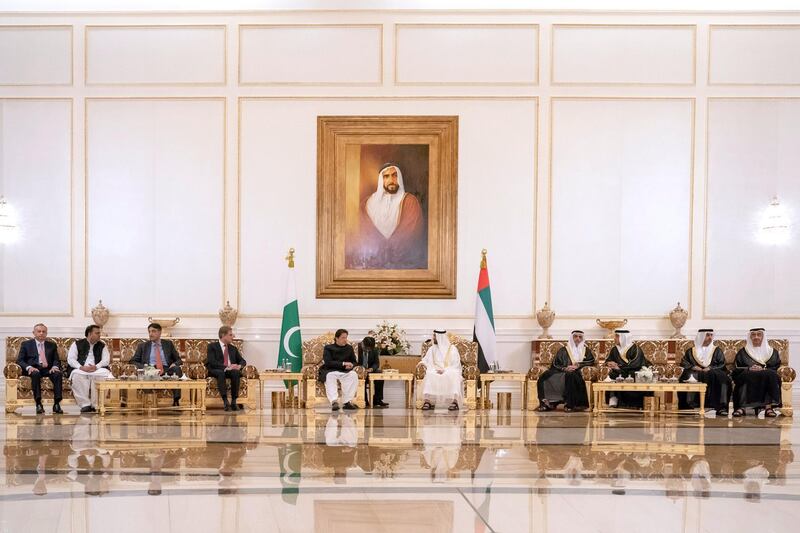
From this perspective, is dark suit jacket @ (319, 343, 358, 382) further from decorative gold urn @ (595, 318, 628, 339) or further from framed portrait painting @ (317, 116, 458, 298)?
decorative gold urn @ (595, 318, 628, 339)

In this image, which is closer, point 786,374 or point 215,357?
point 215,357

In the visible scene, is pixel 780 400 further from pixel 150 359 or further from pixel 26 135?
pixel 26 135

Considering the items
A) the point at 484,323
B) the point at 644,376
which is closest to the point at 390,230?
the point at 484,323

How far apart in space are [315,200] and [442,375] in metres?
3.25

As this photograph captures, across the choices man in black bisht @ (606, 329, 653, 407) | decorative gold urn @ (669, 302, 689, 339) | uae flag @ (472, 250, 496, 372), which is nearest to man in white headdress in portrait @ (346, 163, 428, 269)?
uae flag @ (472, 250, 496, 372)

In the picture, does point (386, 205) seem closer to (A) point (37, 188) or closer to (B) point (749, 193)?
(A) point (37, 188)

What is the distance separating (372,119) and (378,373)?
12.3ft

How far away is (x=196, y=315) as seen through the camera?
1317 cm

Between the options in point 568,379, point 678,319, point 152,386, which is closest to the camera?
point 152,386

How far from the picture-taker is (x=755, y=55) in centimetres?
1326

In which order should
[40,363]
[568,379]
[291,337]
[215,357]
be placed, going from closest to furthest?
[40,363] → [215,357] → [568,379] → [291,337]

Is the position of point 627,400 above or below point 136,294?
below

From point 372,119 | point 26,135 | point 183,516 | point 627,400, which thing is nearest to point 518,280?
point 627,400

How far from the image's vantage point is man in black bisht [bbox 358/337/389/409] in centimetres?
1215
